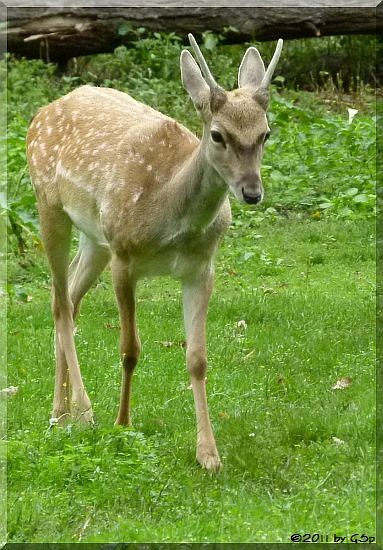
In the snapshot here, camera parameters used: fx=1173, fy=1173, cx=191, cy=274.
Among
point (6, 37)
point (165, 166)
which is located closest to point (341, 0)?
point (6, 37)

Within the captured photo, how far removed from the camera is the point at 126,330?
21.6 ft

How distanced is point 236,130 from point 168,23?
1010cm

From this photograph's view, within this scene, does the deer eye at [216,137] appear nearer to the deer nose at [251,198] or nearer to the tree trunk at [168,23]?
the deer nose at [251,198]

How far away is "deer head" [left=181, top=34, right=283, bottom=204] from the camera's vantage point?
5695 millimetres

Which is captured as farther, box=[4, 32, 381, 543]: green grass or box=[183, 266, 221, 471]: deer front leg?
box=[183, 266, 221, 471]: deer front leg

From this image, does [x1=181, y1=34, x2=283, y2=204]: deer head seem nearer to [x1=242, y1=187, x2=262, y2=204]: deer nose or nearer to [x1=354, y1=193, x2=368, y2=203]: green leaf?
[x1=242, y1=187, x2=262, y2=204]: deer nose

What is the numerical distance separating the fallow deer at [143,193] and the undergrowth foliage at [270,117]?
1657 mm

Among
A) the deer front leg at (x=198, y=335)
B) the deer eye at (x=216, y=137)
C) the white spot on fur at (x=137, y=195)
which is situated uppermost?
the deer eye at (x=216, y=137)

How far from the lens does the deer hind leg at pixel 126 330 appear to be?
6.47 meters

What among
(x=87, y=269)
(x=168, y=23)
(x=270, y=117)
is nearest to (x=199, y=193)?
(x=87, y=269)

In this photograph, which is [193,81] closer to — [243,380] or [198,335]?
[198,335]

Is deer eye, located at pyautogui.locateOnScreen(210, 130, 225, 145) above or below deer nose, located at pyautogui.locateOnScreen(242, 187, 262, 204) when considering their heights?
above

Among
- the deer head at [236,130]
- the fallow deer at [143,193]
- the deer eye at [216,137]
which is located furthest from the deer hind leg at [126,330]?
the deer eye at [216,137]

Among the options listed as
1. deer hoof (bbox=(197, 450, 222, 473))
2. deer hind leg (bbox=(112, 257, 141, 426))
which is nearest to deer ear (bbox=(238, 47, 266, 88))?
deer hind leg (bbox=(112, 257, 141, 426))
